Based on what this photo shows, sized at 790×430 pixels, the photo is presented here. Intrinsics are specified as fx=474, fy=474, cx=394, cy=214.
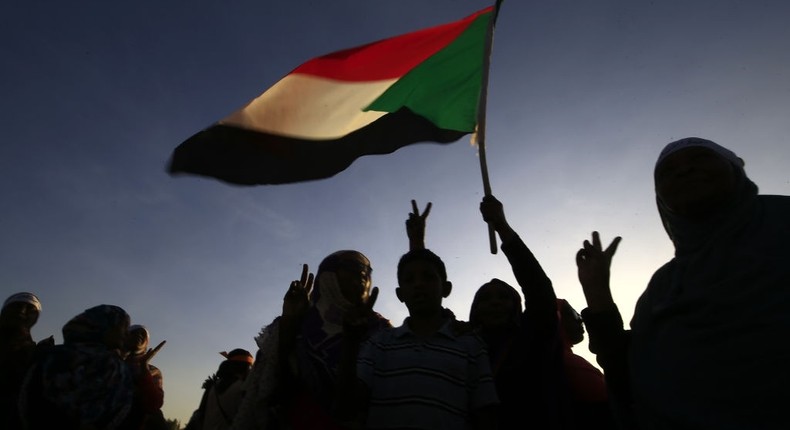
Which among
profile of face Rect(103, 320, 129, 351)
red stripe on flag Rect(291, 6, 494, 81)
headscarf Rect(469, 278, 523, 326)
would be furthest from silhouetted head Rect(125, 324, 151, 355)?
headscarf Rect(469, 278, 523, 326)

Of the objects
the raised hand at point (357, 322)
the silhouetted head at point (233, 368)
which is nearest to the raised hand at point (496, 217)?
the raised hand at point (357, 322)

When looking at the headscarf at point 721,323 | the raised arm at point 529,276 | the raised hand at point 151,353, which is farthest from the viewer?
the raised hand at point 151,353

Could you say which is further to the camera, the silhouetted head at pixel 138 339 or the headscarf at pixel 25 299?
the silhouetted head at pixel 138 339

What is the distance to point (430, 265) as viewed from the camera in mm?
3002

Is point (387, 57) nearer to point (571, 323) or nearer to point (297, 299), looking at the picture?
point (297, 299)

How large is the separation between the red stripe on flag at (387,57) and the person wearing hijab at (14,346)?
11.4 feet

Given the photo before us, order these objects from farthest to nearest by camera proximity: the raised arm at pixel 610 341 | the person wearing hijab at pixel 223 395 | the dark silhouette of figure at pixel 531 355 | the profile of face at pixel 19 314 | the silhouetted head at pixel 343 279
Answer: the profile of face at pixel 19 314 → the person wearing hijab at pixel 223 395 → the silhouetted head at pixel 343 279 → the dark silhouette of figure at pixel 531 355 → the raised arm at pixel 610 341

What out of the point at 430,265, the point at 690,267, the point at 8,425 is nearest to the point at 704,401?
the point at 690,267

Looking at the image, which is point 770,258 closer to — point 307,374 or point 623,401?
point 623,401

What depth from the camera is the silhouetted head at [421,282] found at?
9.38 feet

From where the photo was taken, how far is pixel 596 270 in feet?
8.80

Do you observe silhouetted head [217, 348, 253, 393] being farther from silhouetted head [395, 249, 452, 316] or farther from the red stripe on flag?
the red stripe on flag

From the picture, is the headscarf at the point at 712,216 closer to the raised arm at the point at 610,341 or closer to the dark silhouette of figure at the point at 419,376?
the raised arm at the point at 610,341

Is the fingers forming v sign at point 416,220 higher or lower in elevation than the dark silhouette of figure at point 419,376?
higher
